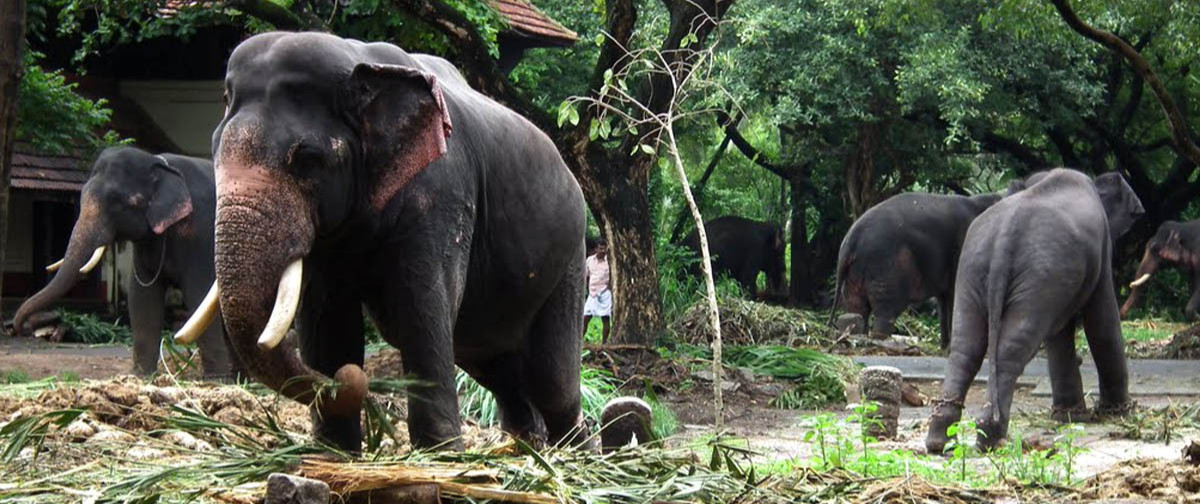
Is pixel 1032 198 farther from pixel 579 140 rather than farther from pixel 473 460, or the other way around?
pixel 473 460

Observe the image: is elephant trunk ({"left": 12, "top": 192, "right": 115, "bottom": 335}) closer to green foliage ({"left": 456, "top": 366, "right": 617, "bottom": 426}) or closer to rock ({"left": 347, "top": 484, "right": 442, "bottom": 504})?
green foliage ({"left": 456, "top": 366, "right": 617, "bottom": 426})

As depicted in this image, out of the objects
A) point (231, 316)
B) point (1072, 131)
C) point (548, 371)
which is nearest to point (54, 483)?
point (231, 316)

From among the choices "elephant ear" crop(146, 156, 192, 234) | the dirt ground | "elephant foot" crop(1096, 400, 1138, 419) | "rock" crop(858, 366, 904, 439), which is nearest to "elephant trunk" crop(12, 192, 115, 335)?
"elephant ear" crop(146, 156, 192, 234)

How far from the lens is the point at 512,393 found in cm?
751

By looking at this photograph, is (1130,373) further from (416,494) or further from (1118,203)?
(416,494)

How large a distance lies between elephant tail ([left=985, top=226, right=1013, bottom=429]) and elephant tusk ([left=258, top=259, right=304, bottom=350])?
20.7 feet

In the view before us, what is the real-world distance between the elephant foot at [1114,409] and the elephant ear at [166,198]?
748 cm

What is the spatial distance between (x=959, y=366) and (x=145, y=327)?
22.4ft

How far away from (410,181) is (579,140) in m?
9.84

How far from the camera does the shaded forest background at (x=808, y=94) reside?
1600 centimetres

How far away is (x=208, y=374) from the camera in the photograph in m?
13.2

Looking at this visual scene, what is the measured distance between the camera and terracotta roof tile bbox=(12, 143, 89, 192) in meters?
21.7

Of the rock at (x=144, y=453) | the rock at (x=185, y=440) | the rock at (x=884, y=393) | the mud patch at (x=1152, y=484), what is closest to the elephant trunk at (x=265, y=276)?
the rock at (x=144, y=453)

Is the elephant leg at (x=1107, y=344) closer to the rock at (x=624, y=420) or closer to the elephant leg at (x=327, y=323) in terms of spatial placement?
the rock at (x=624, y=420)
